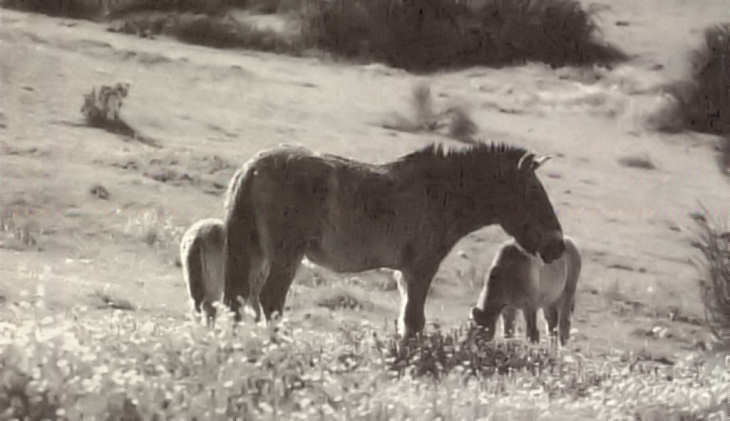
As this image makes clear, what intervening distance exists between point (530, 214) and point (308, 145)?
1.36m

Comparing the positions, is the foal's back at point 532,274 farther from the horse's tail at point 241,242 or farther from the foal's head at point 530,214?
the horse's tail at point 241,242

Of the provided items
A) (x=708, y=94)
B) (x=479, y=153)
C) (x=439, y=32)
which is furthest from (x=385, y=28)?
(x=708, y=94)

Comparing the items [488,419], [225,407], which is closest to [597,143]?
[488,419]

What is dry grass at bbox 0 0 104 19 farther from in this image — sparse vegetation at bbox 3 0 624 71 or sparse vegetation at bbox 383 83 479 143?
sparse vegetation at bbox 383 83 479 143

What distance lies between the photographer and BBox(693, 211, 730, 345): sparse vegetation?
8992 millimetres

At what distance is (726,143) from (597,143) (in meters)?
0.89

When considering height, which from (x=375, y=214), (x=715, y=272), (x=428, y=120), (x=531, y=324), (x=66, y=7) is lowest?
(x=531, y=324)

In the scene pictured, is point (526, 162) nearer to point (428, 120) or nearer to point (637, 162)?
point (428, 120)

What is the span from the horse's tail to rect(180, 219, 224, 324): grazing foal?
0.96 ft

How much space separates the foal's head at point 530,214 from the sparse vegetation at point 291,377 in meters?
0.70

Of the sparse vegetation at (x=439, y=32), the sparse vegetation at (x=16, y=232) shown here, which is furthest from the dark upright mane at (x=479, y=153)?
the sparse vegetation at (x=16, y=232)

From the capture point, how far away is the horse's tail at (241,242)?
7.77 metres

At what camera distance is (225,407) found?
6.95 metres

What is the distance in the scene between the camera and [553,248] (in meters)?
8.72
